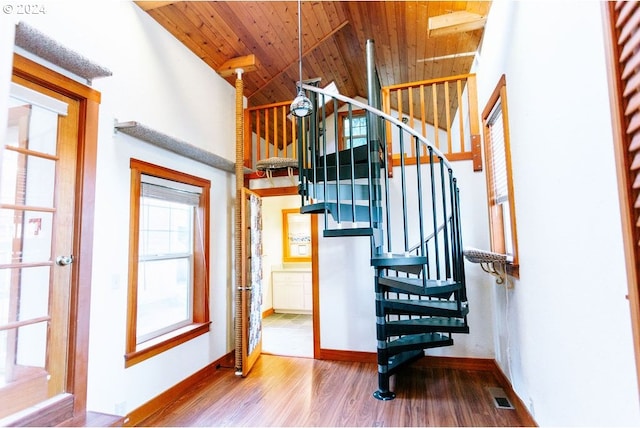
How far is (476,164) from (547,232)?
1774 millimetres

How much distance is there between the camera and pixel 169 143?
2691mm

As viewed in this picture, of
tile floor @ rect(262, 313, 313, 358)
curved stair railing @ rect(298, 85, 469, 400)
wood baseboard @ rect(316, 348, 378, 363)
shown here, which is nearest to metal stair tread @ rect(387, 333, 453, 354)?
curved stair railing @ rect(298, 85, 469, 400)

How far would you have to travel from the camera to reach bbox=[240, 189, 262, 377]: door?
10.9 feet

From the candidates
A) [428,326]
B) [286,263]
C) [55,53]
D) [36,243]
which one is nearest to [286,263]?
[286,263]

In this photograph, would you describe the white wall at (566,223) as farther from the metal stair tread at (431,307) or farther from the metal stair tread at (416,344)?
the metal stair tread at (416,344)

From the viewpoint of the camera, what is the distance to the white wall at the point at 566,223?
118 cm

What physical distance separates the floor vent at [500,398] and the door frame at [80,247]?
9.81ft

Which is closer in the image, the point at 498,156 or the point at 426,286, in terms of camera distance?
the point at 426,286

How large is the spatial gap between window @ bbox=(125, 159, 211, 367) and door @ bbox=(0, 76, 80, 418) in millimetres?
518

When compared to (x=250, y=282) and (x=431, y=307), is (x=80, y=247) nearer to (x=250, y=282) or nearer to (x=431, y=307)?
(x=250, y=282)

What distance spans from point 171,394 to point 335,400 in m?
1.42

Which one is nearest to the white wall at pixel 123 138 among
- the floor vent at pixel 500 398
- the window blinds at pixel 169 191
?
the window blinds at pixel 169 191

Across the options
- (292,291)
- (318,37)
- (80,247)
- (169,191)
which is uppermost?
(318,37)

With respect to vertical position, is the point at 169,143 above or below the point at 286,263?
above
